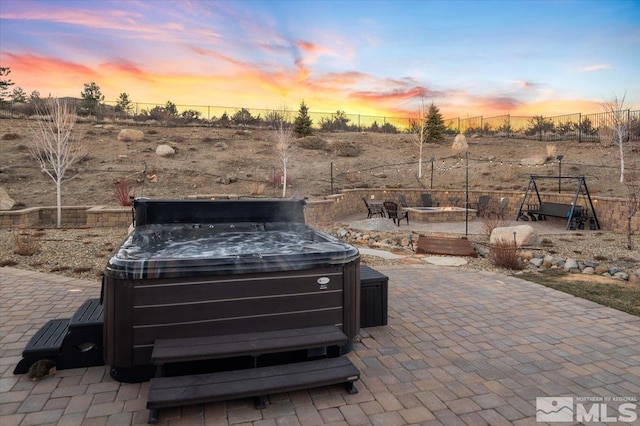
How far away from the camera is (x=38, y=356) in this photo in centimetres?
291

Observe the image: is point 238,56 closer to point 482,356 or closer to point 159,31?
point 159,31

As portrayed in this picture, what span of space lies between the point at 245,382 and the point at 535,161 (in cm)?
2437

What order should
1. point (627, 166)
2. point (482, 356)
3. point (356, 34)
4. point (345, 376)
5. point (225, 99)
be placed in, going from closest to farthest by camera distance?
1. point (345, 376)
2. point (482, 356)
3. point (356, 34)
4. point (627, 166)
5. point (225, 99)

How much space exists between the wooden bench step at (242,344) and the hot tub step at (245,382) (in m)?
0.14

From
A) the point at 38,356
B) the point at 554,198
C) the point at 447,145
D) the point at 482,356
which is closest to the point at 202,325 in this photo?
the point at 38,356

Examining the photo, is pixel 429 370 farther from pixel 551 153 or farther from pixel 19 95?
pixel 19 95

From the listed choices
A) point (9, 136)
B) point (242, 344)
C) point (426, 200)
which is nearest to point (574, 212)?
point (426, 200)

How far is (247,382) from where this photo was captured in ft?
8.18

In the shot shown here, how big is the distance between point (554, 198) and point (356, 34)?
33.1 ft

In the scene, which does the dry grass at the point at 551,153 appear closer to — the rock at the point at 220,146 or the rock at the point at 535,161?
the rock at the point at 535,161

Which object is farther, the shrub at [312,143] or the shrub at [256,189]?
the shrub at [312,143]

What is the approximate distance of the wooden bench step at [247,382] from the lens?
7.55 feet

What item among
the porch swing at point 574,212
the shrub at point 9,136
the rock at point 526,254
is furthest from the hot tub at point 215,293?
the shrub at point 9,136

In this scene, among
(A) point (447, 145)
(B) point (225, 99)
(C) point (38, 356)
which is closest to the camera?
(C) point (38, 356)
